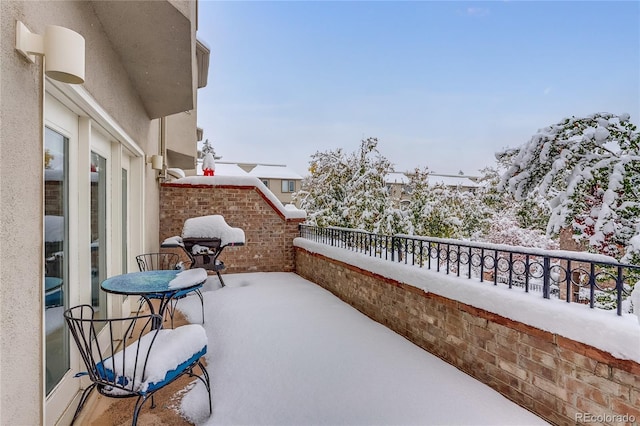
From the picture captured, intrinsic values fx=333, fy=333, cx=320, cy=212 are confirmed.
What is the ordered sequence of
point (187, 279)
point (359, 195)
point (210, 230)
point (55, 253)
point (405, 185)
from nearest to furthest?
point (55, 253)
point (187, 279)
point (210, 230)
point (359, 195)
point (405, 185)

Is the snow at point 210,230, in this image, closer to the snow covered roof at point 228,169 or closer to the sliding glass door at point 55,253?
the sliding glass door at point 55,253

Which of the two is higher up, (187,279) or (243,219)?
(243,219)

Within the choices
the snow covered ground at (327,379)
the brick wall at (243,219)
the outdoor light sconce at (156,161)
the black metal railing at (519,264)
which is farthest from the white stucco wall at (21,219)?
the brick wall at (243,219)

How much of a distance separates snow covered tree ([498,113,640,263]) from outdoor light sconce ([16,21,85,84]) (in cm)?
561

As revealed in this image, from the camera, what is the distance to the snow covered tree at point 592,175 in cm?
454

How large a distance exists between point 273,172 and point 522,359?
34.5m

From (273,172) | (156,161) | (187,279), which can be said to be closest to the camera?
(187,279)

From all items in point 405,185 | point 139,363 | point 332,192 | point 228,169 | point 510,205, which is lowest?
point 139,363

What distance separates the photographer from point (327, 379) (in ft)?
10.2

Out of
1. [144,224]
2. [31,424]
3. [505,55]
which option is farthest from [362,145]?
[31,424]

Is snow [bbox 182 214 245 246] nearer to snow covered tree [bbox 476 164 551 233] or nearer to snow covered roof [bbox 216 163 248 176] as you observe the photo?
snow covered tree [bbox 476 164 551 233]

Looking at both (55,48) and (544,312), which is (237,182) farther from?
(544,312)

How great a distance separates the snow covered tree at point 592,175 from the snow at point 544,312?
8.61ft

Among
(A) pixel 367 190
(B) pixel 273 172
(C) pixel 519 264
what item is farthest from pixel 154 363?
(B) pixel 273 172
